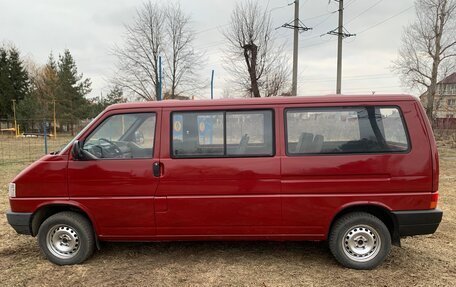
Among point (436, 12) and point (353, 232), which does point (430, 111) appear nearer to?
point (436, 12)

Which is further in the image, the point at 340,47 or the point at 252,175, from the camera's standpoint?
the point at 340,47

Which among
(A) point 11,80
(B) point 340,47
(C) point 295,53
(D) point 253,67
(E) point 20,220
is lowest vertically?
(E) point 20,220

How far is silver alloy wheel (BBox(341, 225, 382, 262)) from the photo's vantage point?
4.17 m

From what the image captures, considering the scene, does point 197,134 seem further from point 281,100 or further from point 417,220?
point 417,220

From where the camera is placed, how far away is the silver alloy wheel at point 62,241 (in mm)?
4344

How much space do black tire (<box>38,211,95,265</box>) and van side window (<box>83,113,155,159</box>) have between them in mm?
829

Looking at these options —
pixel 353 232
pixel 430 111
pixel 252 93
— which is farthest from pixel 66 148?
pixel 430 111

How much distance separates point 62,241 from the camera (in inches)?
173

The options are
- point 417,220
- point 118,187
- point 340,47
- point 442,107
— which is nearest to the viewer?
point 417,220

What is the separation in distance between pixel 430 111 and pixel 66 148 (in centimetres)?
2911

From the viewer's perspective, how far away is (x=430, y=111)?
27.6 m

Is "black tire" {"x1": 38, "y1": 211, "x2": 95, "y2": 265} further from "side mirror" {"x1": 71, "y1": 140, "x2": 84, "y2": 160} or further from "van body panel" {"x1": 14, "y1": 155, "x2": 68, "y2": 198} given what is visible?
"side mirror" {"x1": 71, "y1": 140, "x2": 84, "y2": 160}

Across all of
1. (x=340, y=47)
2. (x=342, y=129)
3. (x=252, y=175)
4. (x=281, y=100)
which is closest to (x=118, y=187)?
(x=252, y=175)

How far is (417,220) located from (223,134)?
2.34 metres
